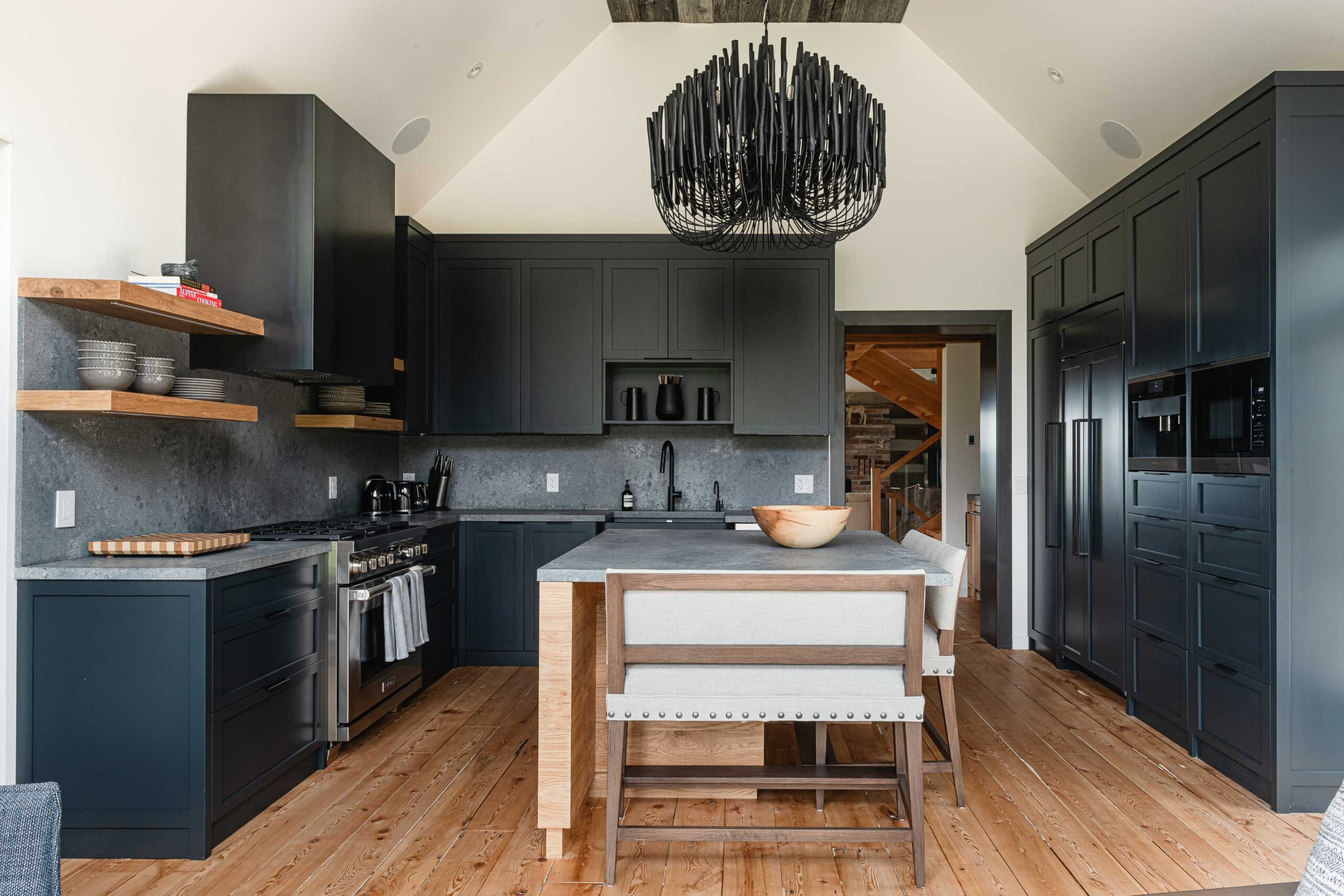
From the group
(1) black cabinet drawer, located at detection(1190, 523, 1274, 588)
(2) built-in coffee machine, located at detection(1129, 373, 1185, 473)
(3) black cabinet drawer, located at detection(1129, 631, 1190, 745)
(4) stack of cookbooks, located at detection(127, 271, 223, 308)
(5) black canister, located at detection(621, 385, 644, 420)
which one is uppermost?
(4) stack of cookbooks, located at detection(127, 271, 223, 308)

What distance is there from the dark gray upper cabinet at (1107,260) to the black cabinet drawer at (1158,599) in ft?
4.24

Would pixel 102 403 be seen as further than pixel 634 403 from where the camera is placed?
No

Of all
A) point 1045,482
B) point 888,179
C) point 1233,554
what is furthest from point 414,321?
point 1233,554

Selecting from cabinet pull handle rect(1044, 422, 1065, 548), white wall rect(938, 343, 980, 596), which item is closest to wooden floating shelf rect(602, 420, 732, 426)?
cabinet pull handle rect(1044, 422, 1065, 548)

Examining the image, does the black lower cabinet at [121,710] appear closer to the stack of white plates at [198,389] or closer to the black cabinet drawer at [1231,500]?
the stack of white plates at [198,389]

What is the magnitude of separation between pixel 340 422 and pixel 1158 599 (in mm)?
3790

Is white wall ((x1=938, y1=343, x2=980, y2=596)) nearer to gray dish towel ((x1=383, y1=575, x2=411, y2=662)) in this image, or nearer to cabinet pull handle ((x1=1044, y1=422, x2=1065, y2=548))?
cabinet pull handle ((x1=1044, y1=422, x2=1065, y2=548))

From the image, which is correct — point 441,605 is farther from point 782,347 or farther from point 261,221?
point 782,347

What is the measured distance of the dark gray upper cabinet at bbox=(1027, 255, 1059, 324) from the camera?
15.3 feet

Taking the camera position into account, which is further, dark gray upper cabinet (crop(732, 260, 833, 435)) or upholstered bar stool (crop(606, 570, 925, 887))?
dark gray upper cabinet (crop(732, 260, 833, 435))

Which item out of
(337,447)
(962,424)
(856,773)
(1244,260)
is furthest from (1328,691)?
(962,424)

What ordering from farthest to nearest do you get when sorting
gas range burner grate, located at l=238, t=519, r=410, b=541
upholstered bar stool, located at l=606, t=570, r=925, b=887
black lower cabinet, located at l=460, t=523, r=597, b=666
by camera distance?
black lower cabinet, located at l=460, t=523, r=597, b=666 → gas range burner grate, located at l=238, t=519, r=410, b=541 → upholstered bar stool, located at l=606, t=570, r=925, b=887

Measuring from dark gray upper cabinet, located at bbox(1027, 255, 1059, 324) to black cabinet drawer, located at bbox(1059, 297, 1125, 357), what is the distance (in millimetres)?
203

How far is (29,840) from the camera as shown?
1181mm
